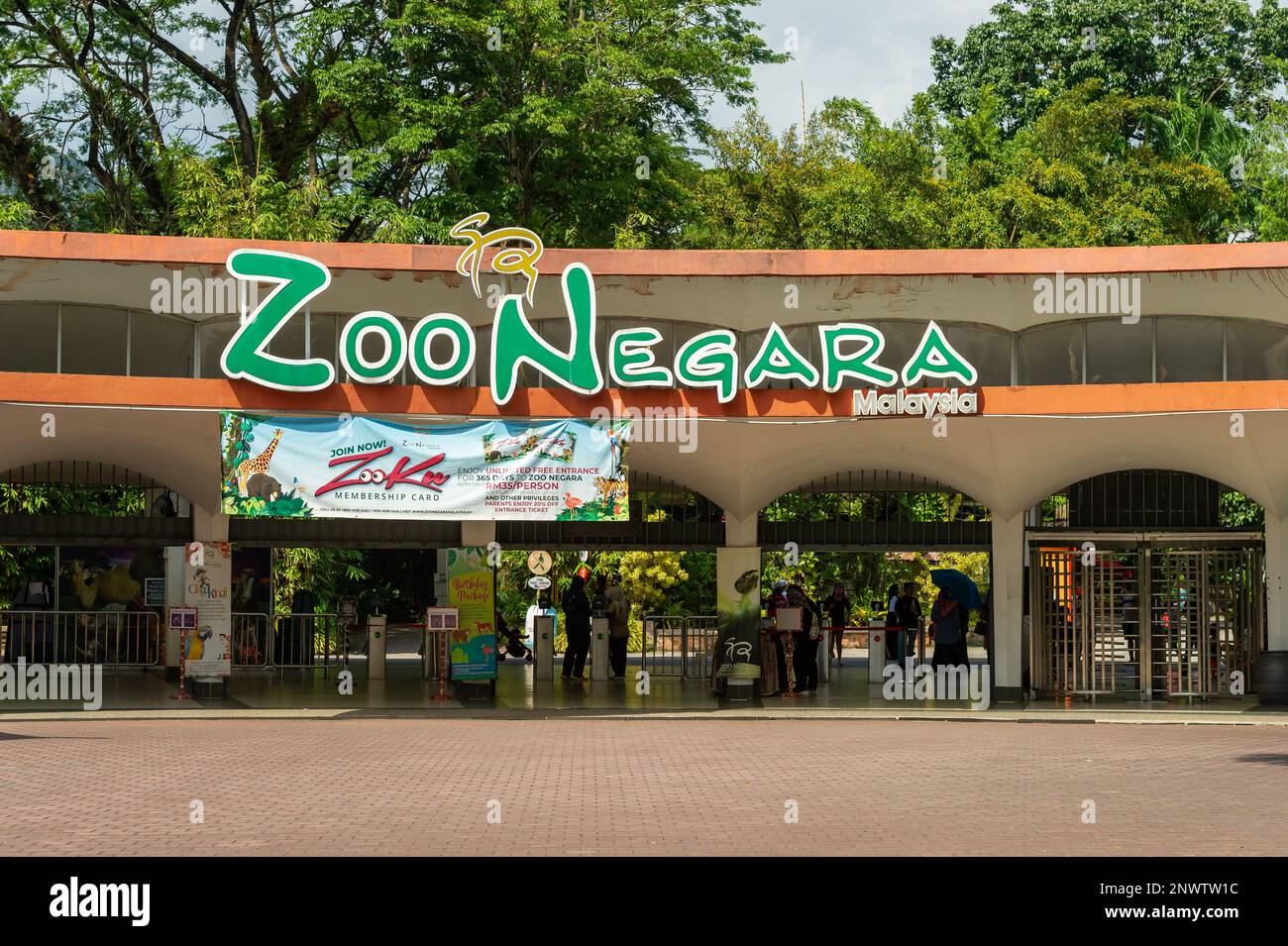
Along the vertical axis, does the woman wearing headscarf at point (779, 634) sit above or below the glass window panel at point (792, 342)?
below

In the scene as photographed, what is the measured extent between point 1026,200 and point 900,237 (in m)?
3.06

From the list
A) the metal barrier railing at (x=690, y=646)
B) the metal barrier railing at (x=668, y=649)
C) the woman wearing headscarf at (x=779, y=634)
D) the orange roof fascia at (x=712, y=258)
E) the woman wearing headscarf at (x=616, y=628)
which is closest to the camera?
the orange roof fascia at (x=712, y=258)

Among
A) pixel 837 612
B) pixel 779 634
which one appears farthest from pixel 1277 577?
pixel 837 612

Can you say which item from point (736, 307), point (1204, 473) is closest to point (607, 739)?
point (736, 307)

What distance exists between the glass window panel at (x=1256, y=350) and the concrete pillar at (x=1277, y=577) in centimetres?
228

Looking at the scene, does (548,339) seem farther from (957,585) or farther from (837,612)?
(837,612)

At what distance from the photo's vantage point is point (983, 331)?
21578 millimetres

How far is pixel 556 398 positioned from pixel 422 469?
6.39 feet

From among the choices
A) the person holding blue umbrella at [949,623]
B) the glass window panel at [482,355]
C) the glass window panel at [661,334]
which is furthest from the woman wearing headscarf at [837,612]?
the glass window panel at [482,355]

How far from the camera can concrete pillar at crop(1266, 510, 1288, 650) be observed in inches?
879

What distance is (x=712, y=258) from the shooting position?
2039cm

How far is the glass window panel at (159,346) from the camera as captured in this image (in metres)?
21.0

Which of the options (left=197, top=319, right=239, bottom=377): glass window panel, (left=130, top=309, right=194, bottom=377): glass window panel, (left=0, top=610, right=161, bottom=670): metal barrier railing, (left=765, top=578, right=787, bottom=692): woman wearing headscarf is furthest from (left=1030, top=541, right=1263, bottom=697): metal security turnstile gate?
(left=0, top=610, right=161, bottom=670): metal barrier railing

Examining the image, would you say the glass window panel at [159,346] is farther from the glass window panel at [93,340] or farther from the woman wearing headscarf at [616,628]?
the woman wearing headscarf at [616,628]
